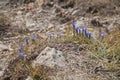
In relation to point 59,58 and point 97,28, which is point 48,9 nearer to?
point 97,28

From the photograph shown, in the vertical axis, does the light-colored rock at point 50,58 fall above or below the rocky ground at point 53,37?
above

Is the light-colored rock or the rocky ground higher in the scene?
the light-colored rock

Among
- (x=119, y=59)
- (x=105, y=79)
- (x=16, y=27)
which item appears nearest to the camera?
(x=105, y=79)

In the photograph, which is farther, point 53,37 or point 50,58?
point 53,37

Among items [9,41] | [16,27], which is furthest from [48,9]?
[9,41]
